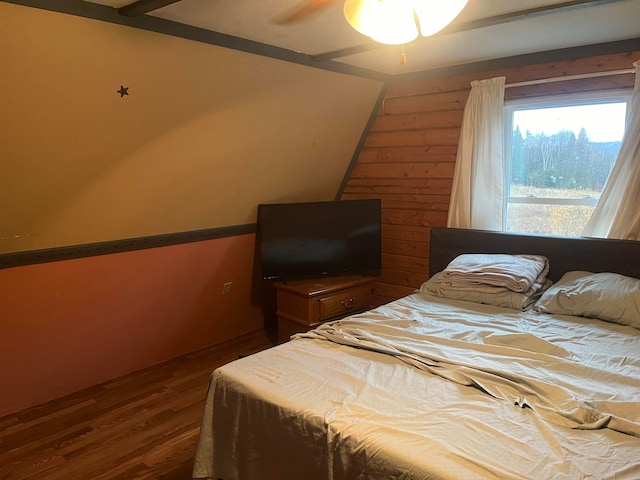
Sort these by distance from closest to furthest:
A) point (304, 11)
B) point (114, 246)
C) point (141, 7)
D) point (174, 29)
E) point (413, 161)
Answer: point (141, 7), point (304, 11), point (174, 29), point (114, 246), point (413, 161)

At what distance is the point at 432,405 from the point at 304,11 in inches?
73.1

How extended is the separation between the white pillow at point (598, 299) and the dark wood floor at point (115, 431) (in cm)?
224

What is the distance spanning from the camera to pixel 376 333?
239 cm

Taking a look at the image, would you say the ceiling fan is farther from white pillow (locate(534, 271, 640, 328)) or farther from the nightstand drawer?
the nightstand drawer

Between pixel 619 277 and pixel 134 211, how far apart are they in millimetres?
3072

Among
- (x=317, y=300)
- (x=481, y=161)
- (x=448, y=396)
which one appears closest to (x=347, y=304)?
(x=317, y=300)

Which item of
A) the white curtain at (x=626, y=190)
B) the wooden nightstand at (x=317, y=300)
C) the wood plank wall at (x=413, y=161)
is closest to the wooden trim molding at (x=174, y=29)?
the wood plank wall at (x=413, y=161)

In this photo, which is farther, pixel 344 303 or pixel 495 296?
pixel 344 303

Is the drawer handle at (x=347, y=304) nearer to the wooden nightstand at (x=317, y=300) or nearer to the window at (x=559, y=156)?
the wooden nightstand at (x=317, y=300)

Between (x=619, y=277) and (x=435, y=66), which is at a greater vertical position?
(x=435, y=66)

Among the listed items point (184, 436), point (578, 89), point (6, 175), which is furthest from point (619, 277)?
point (6, 175)

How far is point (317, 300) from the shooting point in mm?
3561

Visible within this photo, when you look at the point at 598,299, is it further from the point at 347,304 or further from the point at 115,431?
the point at 115,431

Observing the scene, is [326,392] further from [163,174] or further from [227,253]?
[227,253]
